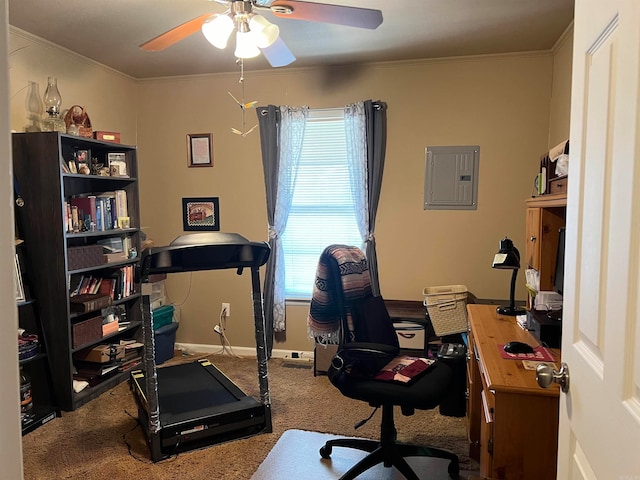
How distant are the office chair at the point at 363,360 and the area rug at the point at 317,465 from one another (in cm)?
11

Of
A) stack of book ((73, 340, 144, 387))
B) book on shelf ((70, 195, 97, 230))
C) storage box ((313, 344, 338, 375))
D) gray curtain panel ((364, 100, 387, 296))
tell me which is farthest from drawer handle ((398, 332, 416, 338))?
book on shelf ((70, 195, 97, 230))

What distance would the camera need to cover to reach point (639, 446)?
0.66 metres

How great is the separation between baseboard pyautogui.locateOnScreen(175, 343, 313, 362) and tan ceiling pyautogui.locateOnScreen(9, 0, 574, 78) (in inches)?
97.2

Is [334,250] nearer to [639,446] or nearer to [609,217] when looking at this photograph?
[609,217]

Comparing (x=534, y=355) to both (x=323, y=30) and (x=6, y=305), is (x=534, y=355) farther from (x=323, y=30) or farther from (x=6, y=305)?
(x=323, y=30)

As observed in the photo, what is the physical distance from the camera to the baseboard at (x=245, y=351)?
3.99 m

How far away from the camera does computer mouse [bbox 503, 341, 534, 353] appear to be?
6.08 ft

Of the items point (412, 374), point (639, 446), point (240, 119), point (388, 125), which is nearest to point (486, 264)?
point (388, 125)

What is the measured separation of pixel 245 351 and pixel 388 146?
87.6 inches

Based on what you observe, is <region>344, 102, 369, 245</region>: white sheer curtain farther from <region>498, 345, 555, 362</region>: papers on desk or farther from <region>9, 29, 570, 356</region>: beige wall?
<region>498, 345, 555, 362</region>: papers on desk

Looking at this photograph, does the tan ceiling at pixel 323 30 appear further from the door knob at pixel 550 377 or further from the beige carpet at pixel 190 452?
the beige carpet at pixel 190 452

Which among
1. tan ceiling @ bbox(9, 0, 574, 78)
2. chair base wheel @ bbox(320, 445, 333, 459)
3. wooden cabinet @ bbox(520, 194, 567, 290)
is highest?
tan ceiling @ bbox(9, 0, 574, 78)

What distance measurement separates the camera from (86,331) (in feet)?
10.3

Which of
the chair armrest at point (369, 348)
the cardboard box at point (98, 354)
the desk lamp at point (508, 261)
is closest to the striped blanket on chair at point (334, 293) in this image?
the chair armrest at point (369, 348)
